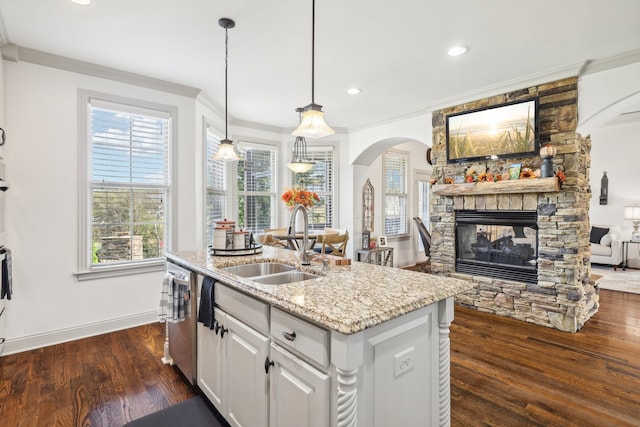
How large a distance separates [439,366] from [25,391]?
287 centimetres

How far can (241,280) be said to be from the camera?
68.9 inches

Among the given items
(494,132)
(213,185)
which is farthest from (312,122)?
(213,185)

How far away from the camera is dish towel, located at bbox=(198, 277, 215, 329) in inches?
80.0

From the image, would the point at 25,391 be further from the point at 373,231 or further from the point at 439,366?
the point at 373,231

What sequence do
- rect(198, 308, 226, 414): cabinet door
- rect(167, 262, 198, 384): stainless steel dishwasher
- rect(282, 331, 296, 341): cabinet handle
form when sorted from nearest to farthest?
rect(282, 331, 296, 341): cabinet handle < rect(198, 308, 226, 414): cabinet door < rect(167, 262, 198, 384): stainless steel dishwasher

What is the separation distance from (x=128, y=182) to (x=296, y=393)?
3.20 meters

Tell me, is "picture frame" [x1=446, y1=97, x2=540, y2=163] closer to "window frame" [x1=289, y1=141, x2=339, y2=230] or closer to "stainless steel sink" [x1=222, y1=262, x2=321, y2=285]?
"window frame" [x1=289, y1=141, x2=339, y2=230]

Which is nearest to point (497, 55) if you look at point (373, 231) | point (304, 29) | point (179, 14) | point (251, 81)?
point (304, 29)

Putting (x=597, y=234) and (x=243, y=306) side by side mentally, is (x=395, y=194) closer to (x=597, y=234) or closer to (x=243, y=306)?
(x=597, y=234)

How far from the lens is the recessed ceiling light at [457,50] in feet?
9.71

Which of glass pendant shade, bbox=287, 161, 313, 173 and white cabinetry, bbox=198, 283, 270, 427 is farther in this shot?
glass pendant shade, bbox=287, 161, 313, 173

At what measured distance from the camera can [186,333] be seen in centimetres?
238

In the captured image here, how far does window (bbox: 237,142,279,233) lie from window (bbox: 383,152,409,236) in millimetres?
2391

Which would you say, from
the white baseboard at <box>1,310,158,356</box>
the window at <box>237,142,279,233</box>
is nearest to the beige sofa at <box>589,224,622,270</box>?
the window at <box>237,142,279,233</box>
